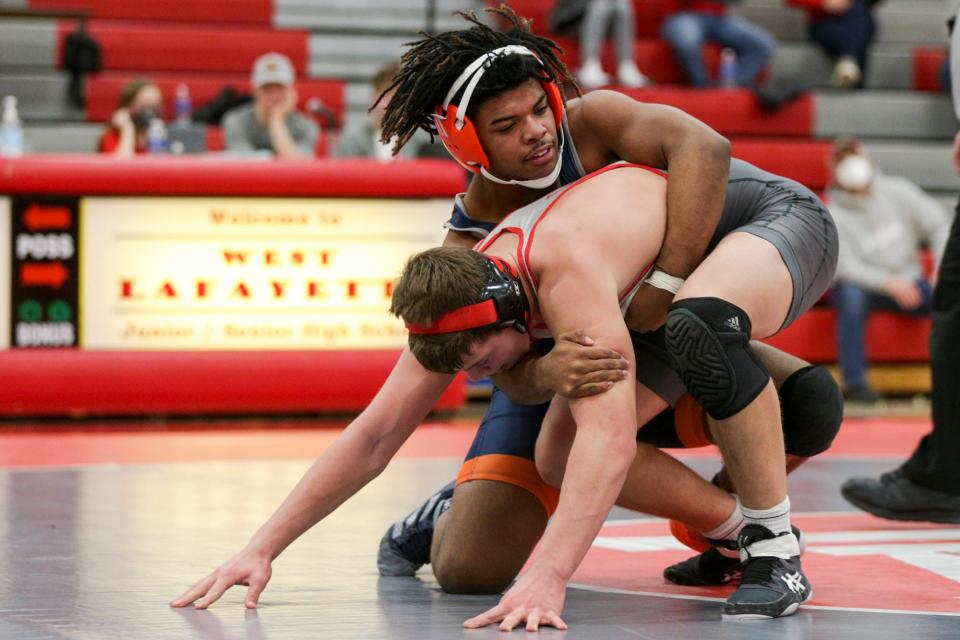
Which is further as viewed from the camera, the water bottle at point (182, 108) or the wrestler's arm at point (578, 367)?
the water bottle at point (182, 108)

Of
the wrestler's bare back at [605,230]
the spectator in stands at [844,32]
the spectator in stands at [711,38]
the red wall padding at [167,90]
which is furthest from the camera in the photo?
the spectator in stands at [844,32]

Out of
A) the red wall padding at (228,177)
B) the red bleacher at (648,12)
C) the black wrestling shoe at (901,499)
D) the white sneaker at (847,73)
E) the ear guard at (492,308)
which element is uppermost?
the red bleacher at (648,12)

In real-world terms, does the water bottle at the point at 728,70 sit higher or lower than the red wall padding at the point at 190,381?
higher

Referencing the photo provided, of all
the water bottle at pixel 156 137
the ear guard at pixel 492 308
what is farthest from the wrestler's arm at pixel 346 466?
the water bottle at pixel 156 137

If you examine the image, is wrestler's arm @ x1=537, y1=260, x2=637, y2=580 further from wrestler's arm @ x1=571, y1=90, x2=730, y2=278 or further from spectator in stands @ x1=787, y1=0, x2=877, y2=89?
spectator in stands @ x1=787, y1=0, x2=877, y2=89

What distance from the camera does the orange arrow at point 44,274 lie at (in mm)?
6391

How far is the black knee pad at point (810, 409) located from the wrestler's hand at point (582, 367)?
2.31 feet

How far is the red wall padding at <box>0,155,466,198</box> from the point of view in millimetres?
6441

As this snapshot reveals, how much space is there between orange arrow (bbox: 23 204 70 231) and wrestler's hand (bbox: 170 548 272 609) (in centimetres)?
384

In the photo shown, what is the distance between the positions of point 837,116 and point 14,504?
6.99 metres

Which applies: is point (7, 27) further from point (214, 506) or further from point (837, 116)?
point (214, 506)

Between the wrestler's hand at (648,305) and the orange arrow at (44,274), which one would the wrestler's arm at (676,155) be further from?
the orange arrow at (44,274)

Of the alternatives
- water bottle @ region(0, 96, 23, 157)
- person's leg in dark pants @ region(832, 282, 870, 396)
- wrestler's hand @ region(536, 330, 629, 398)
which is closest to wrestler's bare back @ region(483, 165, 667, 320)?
wrestler's hand @ region(536, 330, 629, 398)

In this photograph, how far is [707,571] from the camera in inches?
124
